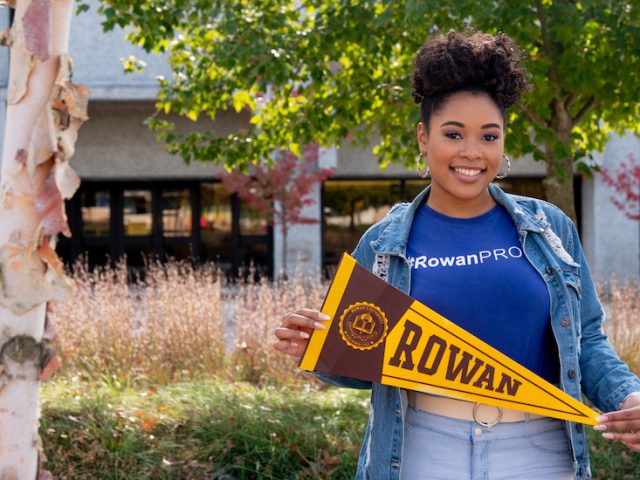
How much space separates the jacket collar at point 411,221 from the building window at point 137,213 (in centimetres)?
1740

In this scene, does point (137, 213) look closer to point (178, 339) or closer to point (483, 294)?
point (178, 339)

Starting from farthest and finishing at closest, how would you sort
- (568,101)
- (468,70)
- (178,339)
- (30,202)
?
(568,101) < (178,339) < (468,70) < (30,202)

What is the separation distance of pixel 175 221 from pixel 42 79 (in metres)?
17.6

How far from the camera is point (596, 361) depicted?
7.56 ft

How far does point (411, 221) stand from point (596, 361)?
620 millimetres

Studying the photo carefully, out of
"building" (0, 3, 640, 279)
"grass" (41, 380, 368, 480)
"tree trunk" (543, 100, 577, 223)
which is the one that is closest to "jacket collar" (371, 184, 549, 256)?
"grass" (41, 380, 368, 480)

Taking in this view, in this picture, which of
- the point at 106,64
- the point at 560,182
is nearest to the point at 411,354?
the point at 560,182

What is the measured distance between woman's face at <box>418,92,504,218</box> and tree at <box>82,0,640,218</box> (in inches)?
120

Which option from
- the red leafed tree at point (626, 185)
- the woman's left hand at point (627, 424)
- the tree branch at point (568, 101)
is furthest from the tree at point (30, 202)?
the red leafed tree at point (626, 185)

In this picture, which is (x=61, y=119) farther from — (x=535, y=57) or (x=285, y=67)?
(x=535, y=57)

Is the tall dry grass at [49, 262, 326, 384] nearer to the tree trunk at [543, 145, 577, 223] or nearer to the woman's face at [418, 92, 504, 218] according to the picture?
the tree trunk at [543, 145, 577, 223]

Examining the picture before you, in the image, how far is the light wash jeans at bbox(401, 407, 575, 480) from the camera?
217 centimetres

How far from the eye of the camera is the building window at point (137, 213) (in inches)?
764

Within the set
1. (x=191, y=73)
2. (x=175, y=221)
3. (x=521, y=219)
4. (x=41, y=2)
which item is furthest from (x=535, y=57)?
(x=175, y=221)
